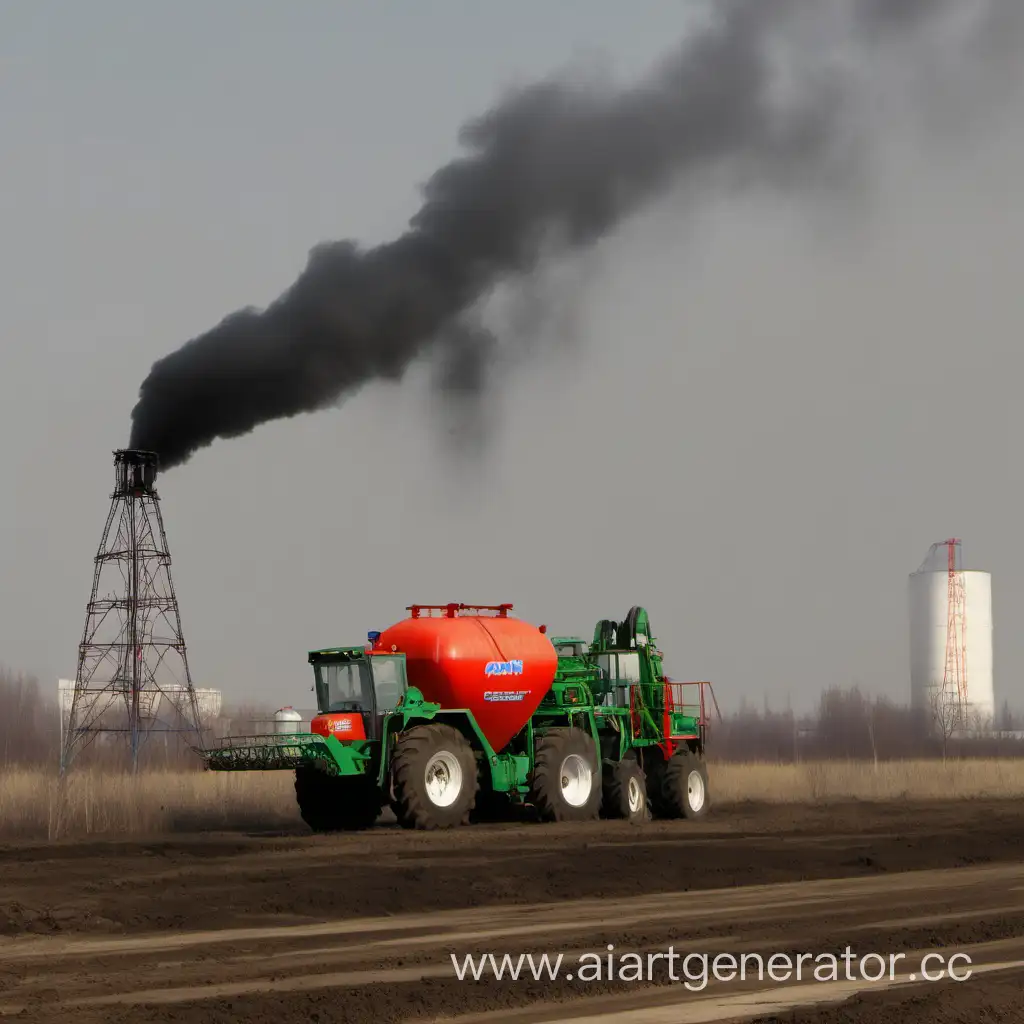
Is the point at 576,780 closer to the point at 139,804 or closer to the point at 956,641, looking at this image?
the point at 139,804

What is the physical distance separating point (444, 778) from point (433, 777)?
10.1 inches

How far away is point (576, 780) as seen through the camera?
28.8 m

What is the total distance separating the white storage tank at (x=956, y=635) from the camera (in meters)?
72.9

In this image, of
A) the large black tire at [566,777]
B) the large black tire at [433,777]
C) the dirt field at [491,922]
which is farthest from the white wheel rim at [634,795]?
the dirt field at [491,922]

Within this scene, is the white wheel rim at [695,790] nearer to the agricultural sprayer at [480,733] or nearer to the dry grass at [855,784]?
the agricultural sprayer at [480,733]

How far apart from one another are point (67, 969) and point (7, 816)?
46.0ft

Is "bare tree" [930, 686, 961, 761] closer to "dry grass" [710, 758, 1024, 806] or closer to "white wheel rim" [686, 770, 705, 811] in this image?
"dry grass" [710, 758, 1024, 806]

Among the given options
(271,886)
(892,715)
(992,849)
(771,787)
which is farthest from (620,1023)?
(892,715)

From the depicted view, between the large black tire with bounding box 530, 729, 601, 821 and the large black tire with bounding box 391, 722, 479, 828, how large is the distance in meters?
1.64

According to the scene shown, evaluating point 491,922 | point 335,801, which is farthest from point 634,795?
point 491,922

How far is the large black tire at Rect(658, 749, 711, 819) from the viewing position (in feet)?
102

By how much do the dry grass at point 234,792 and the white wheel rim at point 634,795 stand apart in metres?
6.16

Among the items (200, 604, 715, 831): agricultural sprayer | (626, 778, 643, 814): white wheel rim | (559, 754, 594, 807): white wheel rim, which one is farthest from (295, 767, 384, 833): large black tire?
(626, 778, 643, 814): white wheel rim

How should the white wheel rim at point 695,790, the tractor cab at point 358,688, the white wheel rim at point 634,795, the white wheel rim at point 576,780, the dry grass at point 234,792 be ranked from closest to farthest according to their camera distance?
1. the dry grass at point 234,792
2. the tractor cab at point 358,688
3. the white wheel rim at point 576,780
4. the white wheel rim at point 634,795
5. the white wheel rim at point 695,790
